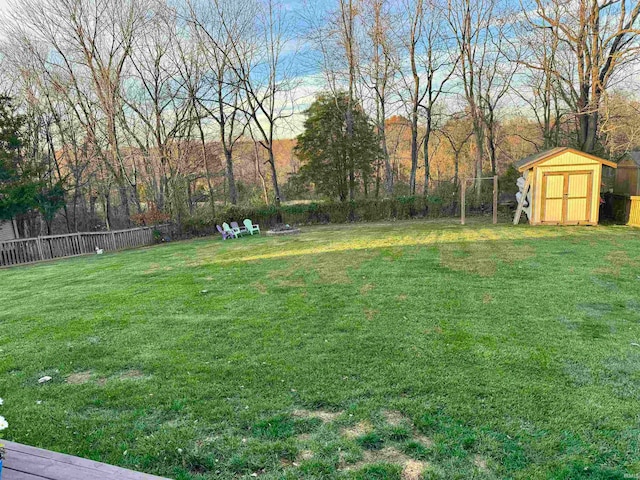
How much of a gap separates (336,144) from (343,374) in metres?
19.0

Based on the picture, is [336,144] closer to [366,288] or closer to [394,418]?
[366,288]

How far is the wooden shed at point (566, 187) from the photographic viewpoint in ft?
40.4

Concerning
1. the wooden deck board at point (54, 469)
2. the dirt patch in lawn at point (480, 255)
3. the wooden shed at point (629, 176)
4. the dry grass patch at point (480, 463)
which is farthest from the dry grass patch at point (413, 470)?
the wooden shed at point (629, 176)

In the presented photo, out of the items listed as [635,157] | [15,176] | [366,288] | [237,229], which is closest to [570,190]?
[635,157]

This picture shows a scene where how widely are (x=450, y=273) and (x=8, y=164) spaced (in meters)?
16.1

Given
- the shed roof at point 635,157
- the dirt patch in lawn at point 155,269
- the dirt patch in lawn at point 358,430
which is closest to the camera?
the dirt patch in lawn at point 358,430

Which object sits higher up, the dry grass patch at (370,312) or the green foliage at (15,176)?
the green foliage at (15,176)

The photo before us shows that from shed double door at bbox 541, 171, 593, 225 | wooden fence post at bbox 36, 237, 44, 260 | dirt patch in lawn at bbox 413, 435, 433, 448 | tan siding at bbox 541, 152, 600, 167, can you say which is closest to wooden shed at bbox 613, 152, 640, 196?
tan siding at bbox 541, 152, 600, 167

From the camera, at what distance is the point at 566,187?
12.6m

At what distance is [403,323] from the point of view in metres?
4.42

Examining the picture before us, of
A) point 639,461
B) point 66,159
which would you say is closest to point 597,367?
point 639,461

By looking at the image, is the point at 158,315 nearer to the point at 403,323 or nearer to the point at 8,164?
the point at 403,323

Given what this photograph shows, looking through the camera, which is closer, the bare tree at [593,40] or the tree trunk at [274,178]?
the bare tree at [593,40]

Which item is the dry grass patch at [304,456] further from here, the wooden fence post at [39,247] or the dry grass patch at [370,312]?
the wooden fence post at [39,247]
